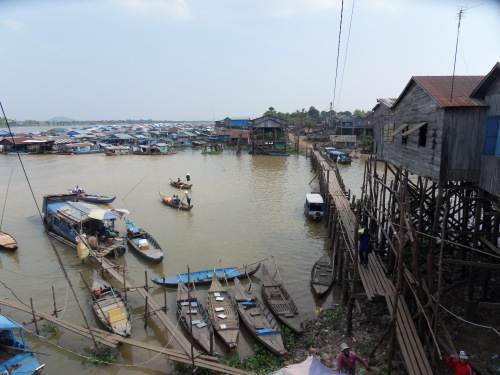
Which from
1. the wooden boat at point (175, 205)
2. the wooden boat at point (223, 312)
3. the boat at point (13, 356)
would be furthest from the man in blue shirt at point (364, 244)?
the wooden boat at point (175, 205)

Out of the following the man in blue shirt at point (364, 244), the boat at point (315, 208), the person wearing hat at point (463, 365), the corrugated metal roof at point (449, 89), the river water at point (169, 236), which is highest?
the corrugated metal roof at point (449, 89)

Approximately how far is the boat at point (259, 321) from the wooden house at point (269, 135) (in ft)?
145

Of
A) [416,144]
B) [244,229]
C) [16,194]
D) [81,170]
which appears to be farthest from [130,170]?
[416,144]

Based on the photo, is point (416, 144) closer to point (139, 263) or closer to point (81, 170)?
point (139, 263)

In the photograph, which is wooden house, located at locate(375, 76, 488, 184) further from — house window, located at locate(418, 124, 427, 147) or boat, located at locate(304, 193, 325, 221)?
boat, located at locate(304, 193, 325, 221)

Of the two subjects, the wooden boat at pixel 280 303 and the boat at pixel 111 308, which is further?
the wooden boat at pixel 280 303

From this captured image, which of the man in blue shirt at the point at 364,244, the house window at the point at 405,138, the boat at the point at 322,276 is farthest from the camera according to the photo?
the boat at the point at 322,276

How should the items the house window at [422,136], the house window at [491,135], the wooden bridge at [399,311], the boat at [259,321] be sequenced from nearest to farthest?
the wooden bridge at [399,311] → the house window at [491,135] → the house window at [422,136] → the boat at [259,321]

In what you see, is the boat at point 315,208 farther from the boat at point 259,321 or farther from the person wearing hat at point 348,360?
the person wearing hat at point 348,360

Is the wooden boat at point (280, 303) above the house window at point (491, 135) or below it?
below

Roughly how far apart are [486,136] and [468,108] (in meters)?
0.74

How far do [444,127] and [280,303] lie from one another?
7500 millimetres

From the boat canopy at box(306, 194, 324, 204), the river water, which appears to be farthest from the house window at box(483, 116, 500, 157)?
the boat canopy at box(306, 194, 324, 204)

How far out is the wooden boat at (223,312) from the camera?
9.76m
